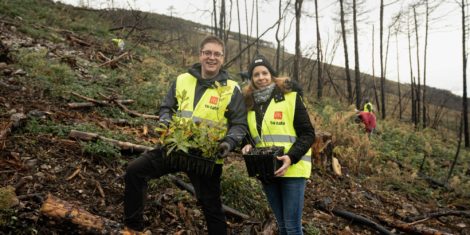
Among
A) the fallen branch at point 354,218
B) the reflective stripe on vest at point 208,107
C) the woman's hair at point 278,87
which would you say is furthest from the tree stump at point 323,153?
the reflective stripe on vest at point 208,107

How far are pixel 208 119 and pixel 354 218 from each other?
3911mm

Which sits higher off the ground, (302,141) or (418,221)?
(302,141)

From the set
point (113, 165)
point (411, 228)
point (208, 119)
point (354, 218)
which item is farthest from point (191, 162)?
point (411, 228)

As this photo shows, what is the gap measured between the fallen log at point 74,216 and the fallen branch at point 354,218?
4002 millimetres

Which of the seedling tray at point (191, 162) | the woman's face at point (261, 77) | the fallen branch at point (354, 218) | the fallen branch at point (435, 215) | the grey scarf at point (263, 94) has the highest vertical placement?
the woman's face at point (261, 77)

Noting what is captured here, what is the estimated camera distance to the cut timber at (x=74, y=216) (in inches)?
119

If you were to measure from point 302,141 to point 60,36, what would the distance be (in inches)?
490

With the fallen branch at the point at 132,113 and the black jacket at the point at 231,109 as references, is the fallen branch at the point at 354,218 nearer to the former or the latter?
the black jacket at the point at 231,109

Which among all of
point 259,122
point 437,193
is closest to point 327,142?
point 437,193

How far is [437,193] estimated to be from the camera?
891cm

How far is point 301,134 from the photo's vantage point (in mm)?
3111

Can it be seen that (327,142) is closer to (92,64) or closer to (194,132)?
(194,132)

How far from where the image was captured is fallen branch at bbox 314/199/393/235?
5.64 m

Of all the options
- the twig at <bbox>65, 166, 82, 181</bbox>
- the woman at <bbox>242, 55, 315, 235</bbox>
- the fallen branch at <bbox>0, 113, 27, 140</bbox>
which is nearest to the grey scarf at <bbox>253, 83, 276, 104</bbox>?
the woman at <bbox>242, 55, 315, 235</bbox>
